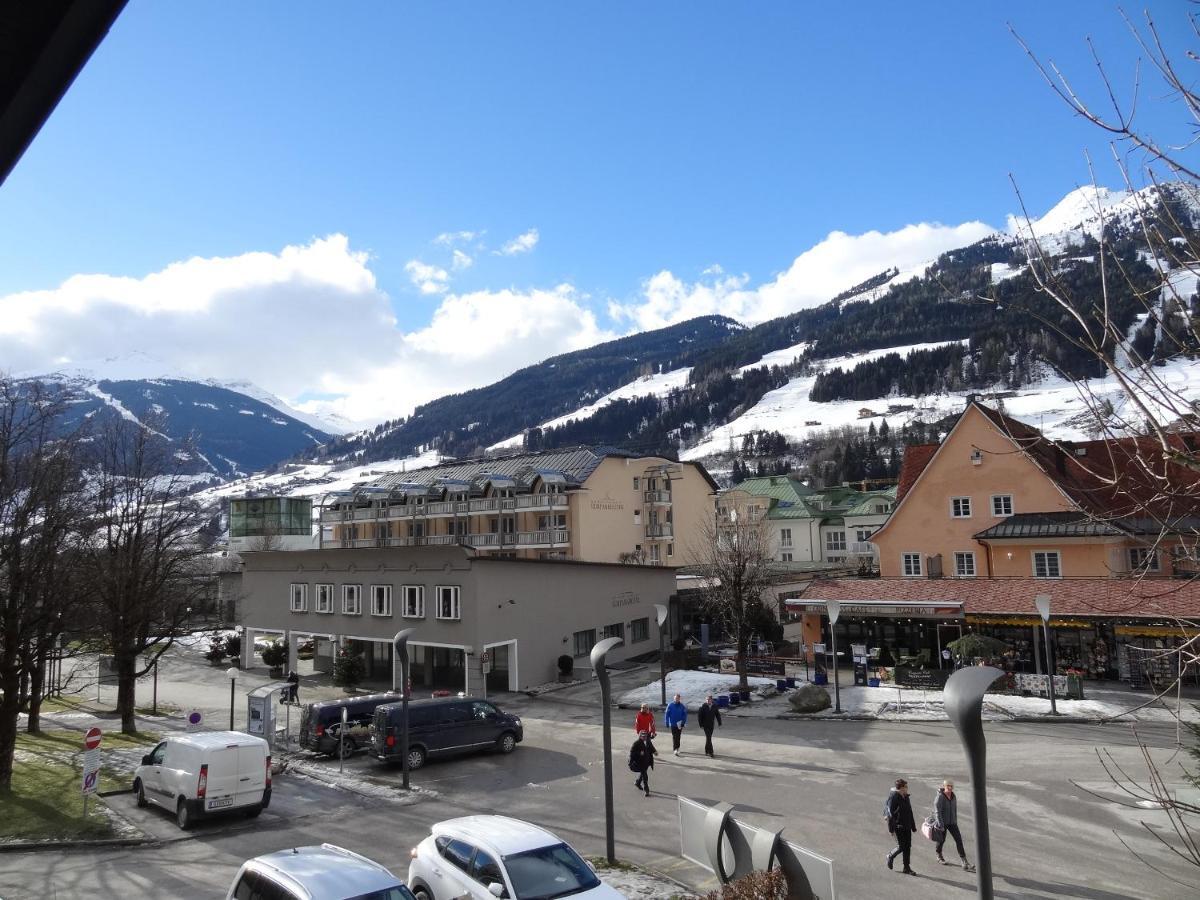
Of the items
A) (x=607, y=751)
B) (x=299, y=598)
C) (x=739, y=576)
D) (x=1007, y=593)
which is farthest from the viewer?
(x=299, y=598)

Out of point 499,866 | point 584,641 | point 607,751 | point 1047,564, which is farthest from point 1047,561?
point 499,866

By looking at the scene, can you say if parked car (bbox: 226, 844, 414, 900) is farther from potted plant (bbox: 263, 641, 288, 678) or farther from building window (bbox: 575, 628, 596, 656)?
potted plant (bbox: 263, 641, 288, 678)

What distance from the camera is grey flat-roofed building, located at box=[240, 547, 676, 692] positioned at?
3434cm

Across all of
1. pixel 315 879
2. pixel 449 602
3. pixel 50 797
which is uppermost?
pixel 449 602

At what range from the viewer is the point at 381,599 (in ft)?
126

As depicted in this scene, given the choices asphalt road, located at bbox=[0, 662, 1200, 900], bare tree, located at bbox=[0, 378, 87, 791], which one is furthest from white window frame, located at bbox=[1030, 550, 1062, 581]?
bare tree, located at bbox=[0, 378, 87, 791]

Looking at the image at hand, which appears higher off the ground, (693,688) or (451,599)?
(451,599)

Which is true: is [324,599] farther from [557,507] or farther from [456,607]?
[557,507]

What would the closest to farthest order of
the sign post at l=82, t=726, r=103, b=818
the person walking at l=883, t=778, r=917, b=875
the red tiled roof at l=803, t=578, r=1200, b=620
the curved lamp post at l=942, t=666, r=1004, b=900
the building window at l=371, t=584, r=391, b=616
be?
the curved lamp post at l=942, t=666, r=1004, b=900, the person walking at l=883, t=778, r=917, b=875, the sign post at l=82, t=726, r=103, b=818, the red tiled roof at l=803, t=578, r=1200, b=620, the building window at l=371, t=584, r=391, b=616

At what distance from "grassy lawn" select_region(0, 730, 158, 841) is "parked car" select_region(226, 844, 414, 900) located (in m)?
8.54

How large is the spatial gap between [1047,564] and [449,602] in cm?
2738

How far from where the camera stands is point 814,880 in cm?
1062

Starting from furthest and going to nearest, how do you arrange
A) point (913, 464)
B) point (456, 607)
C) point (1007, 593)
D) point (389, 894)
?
point (913, 464) → point (456, 607) → point (1007, 593) → point (389, 894)

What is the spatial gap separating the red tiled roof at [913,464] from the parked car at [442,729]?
2827 cm
